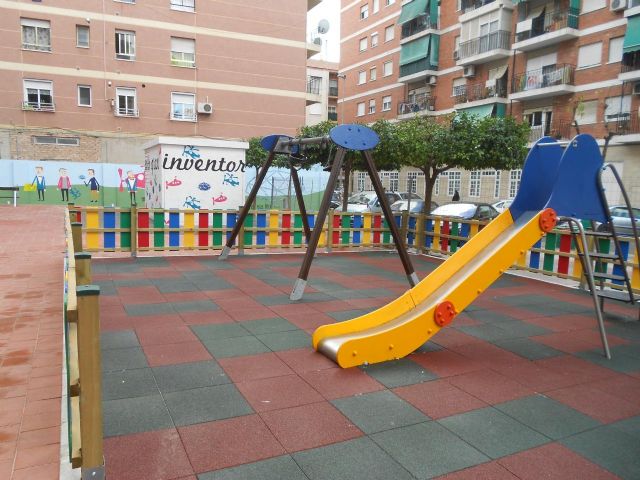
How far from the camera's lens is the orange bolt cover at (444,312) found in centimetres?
443

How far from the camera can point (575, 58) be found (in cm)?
2764

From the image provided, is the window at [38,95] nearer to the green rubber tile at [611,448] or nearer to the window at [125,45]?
the window at [125,45]

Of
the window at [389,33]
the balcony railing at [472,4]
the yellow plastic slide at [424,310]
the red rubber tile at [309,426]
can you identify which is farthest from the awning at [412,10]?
the red rubber tile at [309,426]

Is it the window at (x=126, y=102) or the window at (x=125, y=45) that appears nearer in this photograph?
the window at (x=125, y=45)

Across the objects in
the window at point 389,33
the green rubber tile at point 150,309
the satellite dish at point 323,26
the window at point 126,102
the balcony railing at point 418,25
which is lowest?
the green rubber tile at point 150,309

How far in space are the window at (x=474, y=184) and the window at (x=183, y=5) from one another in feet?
63.4

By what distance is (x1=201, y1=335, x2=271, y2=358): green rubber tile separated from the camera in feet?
15.0

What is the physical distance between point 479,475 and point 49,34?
92.1 feet

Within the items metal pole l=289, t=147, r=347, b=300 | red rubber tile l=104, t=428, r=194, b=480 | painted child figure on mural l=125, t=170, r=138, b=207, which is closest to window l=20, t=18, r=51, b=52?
painted child figure on mural l=125, t=170, r=138, b=207

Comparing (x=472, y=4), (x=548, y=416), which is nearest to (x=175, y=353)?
(x=548, y=416)

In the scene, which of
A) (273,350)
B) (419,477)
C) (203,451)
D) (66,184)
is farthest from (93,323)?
(66,184)

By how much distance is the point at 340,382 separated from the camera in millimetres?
3982

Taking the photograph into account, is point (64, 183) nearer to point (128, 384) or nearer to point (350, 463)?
point (128, 384)

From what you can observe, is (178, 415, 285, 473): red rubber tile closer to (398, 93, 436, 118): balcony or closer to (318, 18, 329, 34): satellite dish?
(398, 93, 436, 118): balcony
